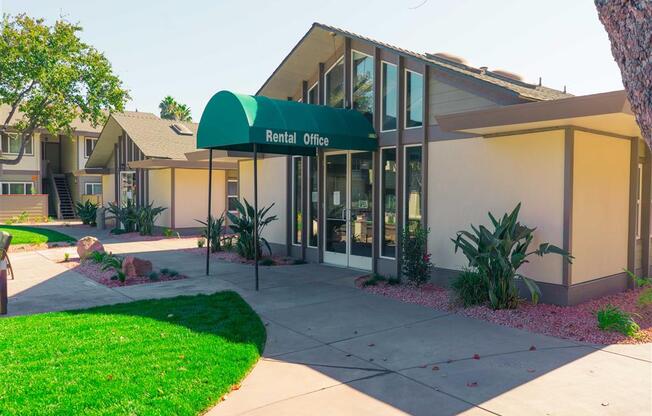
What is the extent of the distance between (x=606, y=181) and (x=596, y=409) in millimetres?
5465

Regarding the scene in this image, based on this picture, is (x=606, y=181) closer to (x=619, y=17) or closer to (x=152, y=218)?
(x=619, y=17)

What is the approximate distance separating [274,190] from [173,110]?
155ft

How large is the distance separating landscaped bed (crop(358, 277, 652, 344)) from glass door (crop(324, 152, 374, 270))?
2127mm

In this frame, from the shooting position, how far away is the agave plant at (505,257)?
7652 millimetres

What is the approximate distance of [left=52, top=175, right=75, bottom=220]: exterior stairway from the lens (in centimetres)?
3331

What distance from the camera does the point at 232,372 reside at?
5.22m

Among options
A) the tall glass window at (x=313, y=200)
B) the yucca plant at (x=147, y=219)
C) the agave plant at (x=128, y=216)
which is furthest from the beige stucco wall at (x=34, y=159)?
the tall glass window at (x=313, y=200)

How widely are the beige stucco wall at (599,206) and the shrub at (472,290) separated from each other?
4.78ft

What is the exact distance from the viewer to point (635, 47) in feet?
8.15

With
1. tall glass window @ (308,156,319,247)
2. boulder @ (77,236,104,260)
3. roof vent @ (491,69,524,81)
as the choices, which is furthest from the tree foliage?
roof vent @ (491,69,524,81)

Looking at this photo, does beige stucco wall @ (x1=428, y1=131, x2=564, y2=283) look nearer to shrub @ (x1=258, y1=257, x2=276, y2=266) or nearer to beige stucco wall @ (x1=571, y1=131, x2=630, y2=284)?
beige stucco wall @ (x1=571, y1=131, x2=630, y2=284)

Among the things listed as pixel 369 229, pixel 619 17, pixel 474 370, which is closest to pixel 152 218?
pixel 369 229

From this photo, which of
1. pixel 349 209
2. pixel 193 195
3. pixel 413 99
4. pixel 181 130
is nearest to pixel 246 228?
pixel 349 209

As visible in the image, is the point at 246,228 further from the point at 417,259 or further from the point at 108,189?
the point at 108,189
